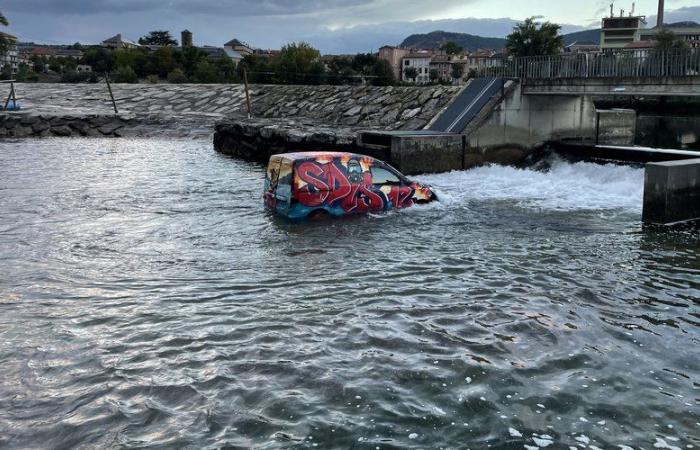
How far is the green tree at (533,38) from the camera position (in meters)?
66.0

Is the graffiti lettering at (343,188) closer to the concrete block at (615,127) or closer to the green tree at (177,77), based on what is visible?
the concrete block at (615,127)

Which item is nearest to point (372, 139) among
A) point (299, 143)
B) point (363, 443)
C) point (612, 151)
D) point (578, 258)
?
point (299, 143)

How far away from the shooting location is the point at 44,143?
35.8 meters

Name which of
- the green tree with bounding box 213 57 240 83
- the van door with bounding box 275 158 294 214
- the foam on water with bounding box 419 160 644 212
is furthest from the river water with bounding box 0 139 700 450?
the green tree with bounding box 213 57 240 83

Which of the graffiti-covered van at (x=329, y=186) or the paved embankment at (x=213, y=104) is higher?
the paved embankment at (x=213, y=104)

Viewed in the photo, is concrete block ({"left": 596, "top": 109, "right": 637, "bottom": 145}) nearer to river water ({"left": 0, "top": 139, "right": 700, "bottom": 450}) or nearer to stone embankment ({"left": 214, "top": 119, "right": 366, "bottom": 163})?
stone embankment ({"left": 214, "top": 119, "right": 366, "bottom": 163})

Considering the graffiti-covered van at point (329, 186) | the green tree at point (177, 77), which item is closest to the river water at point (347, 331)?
the graffiti-covered van at point (329, 186)

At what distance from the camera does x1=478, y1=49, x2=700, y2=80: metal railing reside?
20.8m

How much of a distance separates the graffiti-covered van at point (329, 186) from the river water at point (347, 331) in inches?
21.1

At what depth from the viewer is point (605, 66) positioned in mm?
23484

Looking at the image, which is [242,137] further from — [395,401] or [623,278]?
[395,401]

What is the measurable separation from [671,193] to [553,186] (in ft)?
20.8

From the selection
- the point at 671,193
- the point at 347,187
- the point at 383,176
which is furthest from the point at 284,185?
the point at 671,193

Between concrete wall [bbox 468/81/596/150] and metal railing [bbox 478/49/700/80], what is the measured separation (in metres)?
1.21
